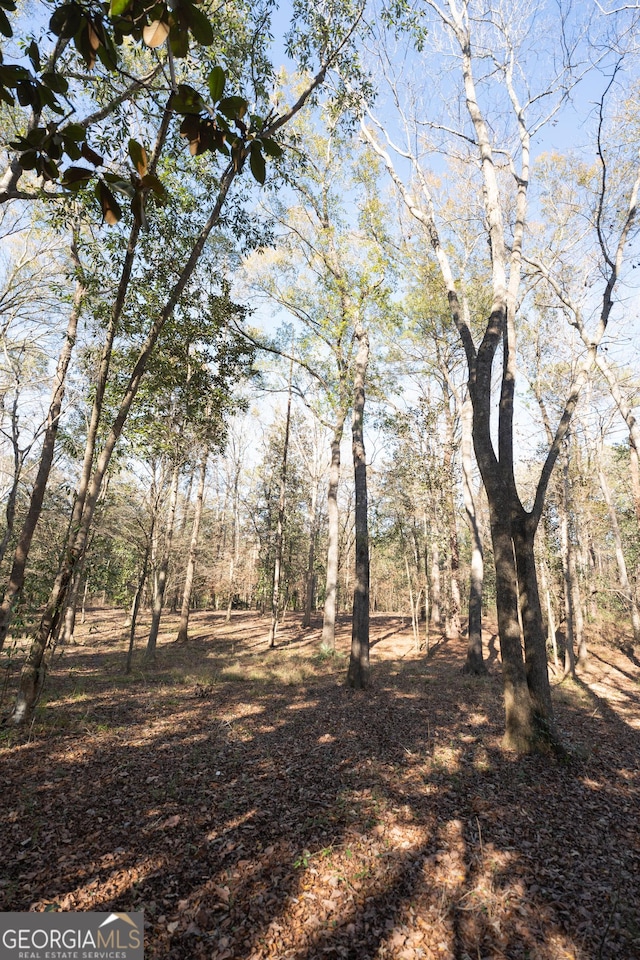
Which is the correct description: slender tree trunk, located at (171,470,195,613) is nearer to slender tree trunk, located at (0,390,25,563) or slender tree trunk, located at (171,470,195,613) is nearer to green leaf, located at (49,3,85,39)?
slender tree trunk, located at (0,390,25,563)

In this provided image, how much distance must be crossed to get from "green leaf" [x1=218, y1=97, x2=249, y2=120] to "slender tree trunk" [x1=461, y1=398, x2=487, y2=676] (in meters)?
13.5

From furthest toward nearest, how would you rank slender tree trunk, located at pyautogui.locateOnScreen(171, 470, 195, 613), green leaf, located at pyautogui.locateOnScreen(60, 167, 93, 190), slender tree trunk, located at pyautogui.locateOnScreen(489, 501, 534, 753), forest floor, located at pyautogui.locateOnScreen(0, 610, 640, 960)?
slender tree trunk, located at pyautogui.locateOnScreen(171, 470, 195, 613) → slender tree trunk, located at pyautogui.locateOnScreen(489, 501, 534, 753) → forest floor, located at pyautogui.locateOnScreen(0, 610, 640, 960) → green leaf, located at pyautogui.locateOnScreen(60, 167, 93, 190)

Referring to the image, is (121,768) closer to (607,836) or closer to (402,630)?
(607,836)

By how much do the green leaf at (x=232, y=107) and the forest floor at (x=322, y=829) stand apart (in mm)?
4999

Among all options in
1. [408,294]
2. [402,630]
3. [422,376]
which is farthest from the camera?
[402,630]

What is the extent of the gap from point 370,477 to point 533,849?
75.4ft

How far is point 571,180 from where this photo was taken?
41.5ft

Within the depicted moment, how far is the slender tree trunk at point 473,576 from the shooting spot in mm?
13305

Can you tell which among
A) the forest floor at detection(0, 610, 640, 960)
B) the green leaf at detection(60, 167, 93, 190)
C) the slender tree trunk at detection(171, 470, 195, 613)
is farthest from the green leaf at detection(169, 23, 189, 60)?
the slender tree trunk at detection(171, 470, 195, 613)

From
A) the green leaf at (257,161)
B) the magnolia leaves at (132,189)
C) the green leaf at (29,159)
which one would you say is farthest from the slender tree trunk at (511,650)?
the green leaf at (29,159)

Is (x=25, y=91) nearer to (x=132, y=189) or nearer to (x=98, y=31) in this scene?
(x=98, y=31)

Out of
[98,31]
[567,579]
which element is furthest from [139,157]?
[567,579]

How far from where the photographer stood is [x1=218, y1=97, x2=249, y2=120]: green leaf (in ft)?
5.16

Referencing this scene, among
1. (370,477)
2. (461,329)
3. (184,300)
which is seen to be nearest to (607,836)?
(461,329)
